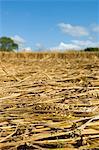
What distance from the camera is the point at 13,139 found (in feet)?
5.13

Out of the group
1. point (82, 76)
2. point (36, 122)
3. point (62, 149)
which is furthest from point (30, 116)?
point (82, 76)

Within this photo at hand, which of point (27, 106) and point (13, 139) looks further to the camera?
point (27, 106)

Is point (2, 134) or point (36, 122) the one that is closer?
point (2, 134)

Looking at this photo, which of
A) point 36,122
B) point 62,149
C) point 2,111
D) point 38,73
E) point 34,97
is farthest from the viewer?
point 38,73

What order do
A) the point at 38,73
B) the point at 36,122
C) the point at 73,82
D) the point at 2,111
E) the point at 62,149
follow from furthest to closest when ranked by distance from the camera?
the point at 38,73 < the point at 73,82 < the point at 2,111 < the point at 36,122 < the point at 62,149

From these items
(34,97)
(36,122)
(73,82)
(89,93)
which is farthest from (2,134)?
(73,82)

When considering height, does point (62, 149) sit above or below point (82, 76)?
below

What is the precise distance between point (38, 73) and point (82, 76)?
521 millimetres

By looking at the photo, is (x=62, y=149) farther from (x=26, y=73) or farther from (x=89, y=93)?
(x=26, y=73)

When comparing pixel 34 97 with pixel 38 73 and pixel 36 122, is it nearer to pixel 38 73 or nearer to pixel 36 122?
pixel 36 122

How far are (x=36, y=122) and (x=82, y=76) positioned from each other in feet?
4.21

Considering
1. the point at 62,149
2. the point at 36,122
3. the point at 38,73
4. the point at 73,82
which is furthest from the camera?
the point at 38,73

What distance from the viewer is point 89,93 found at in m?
2.29

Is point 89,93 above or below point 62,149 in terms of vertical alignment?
above
